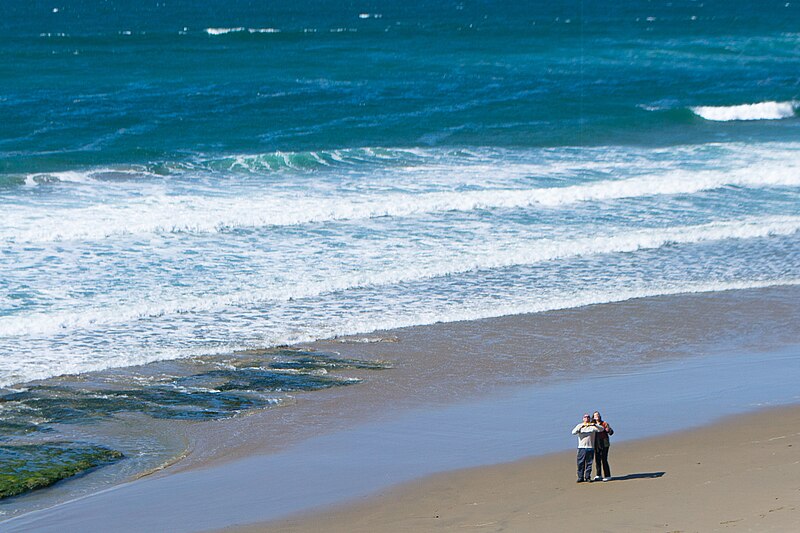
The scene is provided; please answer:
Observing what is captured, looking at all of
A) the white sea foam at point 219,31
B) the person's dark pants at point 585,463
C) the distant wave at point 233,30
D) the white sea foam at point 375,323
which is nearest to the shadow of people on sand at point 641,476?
the person's dark pants at point 585,463

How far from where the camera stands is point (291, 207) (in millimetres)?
23406

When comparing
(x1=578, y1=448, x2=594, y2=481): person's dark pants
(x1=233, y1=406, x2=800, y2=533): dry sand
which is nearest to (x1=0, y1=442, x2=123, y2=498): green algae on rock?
A: (x1=233, y1=406, x2=800, y2=533): dry sand

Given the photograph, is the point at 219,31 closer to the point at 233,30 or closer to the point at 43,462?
the point at 233,30

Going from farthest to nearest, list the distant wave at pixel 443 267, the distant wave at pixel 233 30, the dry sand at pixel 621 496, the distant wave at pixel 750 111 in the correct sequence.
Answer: the distant wave at pixel 233 30
the distant wave at pixel 750 111
the distant wave at pixel 443 267
the dry sand at pixel 621 496

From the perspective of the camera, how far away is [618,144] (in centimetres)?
3158

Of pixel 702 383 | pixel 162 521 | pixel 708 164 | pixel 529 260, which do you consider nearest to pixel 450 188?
pixel 529 260

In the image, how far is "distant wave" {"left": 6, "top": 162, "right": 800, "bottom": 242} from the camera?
2136 centimetres

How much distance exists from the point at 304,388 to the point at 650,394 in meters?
4.30

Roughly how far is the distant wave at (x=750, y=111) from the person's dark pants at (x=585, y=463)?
27.8 metres

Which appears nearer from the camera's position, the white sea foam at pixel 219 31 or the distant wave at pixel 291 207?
the distant wave at pixel 291 207

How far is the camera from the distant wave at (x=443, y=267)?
16.3m

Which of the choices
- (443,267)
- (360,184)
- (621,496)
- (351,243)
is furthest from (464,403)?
(360,184)

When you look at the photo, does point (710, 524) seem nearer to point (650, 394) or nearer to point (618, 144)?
point (650, 394)

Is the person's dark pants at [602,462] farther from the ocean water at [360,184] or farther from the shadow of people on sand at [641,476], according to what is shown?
the ocean water at [360,184]
